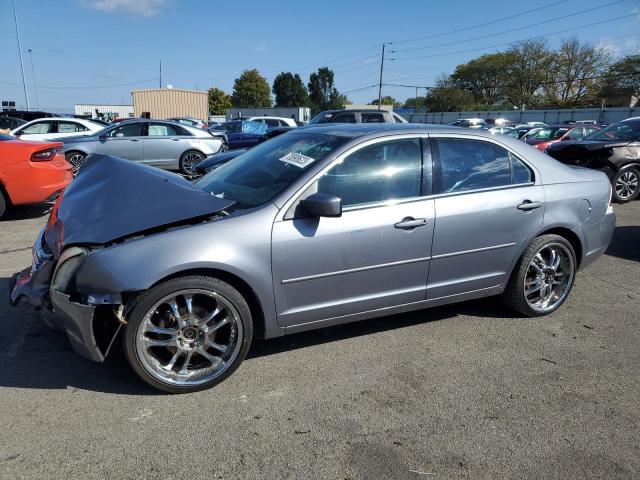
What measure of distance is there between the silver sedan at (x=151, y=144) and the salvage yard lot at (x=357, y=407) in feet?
28.5

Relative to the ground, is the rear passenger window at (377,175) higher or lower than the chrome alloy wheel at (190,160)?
higher

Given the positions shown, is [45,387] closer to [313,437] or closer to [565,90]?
[313,437]

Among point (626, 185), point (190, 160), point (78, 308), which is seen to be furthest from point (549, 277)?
point (190, 160)

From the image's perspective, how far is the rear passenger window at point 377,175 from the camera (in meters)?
3.30

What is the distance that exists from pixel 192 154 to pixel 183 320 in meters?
10.5

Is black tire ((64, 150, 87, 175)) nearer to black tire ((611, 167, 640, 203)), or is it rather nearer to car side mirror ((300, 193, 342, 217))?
car side mirror ((300, 193, 342, 217))

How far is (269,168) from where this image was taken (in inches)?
144

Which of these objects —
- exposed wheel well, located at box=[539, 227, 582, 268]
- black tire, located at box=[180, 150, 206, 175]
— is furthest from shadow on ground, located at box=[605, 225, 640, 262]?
black tire, located at box=[180, 150, 206, 175]

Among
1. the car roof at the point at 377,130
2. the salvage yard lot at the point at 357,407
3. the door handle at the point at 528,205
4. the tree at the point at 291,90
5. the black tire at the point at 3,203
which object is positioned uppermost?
the tree at the point at 291,90

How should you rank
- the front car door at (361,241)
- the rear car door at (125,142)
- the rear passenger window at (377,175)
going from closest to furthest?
the front car door at (361,241) < the rear passenger window at (377,175) < the rear car door at (125,142)

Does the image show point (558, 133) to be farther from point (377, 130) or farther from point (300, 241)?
point (300, 241)

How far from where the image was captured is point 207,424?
106 inches

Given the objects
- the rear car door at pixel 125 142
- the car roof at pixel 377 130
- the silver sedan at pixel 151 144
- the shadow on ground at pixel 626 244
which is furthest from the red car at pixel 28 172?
the shadow on ground at pixel 626 244

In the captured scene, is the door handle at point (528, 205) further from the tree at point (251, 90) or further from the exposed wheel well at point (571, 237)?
the tree at point (251, 90)
